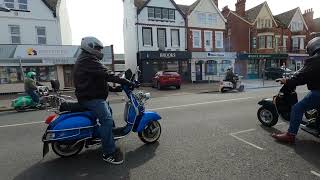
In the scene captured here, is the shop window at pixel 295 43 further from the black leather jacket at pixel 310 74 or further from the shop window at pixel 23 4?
the black leather jacket at pixel 310 74

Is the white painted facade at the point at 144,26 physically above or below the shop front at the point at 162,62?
above

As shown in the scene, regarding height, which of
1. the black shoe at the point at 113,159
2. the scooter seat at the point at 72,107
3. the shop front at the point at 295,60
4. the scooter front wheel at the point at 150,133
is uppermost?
the shop front at the point at 295,60

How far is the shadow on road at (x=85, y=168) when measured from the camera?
12.7ft

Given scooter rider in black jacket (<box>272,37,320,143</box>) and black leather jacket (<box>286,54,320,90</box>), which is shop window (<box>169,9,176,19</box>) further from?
black leather jacket (<box>286,54,320,90</box>)

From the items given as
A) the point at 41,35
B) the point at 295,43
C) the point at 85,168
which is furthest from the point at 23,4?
the point at 295,43

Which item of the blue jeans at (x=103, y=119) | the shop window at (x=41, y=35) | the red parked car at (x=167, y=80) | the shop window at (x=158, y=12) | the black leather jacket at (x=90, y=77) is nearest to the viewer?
the black leather jacket at (x=90, y=77)

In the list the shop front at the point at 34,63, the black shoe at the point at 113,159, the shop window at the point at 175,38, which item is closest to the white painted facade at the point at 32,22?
the shop front at the point at 34,63

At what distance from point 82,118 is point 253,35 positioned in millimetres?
36250

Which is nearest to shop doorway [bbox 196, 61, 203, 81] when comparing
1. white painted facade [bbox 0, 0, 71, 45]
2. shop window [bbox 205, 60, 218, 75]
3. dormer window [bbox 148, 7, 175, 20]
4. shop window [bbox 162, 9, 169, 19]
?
shop window [bbox 205, 60, 218, 75]

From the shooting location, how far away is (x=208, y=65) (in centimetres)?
3125

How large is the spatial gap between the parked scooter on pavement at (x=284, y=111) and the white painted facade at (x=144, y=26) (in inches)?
864

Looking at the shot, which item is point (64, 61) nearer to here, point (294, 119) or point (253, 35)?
point (294, 119)

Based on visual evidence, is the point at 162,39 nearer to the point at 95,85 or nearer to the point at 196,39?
the point at 196,39

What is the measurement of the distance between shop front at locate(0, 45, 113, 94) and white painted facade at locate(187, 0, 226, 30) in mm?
13713
